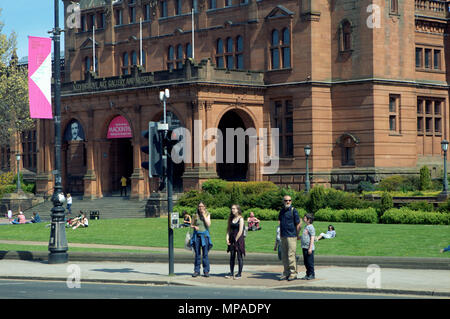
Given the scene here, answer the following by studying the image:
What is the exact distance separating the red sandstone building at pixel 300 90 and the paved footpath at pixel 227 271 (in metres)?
23.8

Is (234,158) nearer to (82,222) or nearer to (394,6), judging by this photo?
(394,6)

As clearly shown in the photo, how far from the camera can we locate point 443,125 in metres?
58.7

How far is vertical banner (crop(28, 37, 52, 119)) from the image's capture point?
30.2 metres

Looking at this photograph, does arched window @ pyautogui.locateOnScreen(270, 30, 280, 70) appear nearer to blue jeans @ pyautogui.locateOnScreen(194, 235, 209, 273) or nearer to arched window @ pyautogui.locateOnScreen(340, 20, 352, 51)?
arched window @ pyautogui.locateOnScreen(340, 20, 352, 51)

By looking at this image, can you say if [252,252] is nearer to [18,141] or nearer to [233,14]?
[233,14]

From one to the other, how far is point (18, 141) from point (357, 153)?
138 feet

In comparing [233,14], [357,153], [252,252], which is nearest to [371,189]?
[357,153]

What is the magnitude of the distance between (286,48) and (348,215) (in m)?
17.5

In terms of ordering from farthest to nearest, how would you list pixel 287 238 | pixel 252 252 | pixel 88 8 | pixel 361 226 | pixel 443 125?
pixel 88 8
pixel 443 125
pixel 361 226
pixel 252 252
pixel 287 238

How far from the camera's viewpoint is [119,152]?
64.7 meters

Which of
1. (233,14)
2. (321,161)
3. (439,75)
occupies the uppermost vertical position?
(233,14)

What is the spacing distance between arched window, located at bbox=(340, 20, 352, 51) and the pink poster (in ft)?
54.1

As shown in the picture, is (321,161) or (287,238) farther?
(321,161)

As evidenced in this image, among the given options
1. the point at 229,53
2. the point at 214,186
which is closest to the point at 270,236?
the point at 214,186
